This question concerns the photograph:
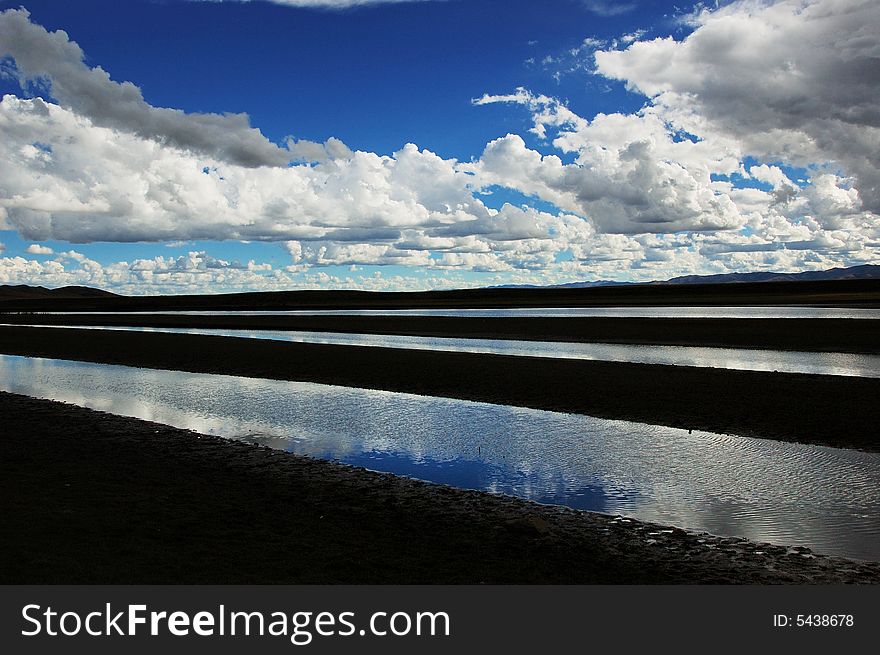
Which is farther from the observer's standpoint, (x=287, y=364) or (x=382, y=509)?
(x=287, y=364)

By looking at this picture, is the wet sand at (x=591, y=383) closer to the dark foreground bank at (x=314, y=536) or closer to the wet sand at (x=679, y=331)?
the dark foreground bank at (x=314, y=536)

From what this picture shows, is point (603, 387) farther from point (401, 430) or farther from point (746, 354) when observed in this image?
point (746, 354)

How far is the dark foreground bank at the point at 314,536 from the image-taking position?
A: 8305 millimetres

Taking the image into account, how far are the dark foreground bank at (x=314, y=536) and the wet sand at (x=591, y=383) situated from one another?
344 inches

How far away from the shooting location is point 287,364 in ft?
110

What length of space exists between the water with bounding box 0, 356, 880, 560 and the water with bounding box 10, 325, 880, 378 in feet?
42.0

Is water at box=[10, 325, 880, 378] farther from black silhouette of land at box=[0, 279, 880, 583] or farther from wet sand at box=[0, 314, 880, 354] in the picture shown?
black silhouette of land at box=[0, 279, 880, 583]

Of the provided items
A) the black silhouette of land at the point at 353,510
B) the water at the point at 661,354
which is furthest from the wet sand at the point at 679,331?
the black silhouette of land at the point at 353,510

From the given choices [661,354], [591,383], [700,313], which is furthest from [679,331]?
[700,313]

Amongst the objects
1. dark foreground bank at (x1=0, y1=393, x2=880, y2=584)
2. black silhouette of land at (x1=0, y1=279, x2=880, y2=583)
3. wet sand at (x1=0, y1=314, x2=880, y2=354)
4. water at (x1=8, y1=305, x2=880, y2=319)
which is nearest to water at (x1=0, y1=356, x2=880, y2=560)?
black silhouette of land at (x1=0, y1=279, x2=880, y2=583)

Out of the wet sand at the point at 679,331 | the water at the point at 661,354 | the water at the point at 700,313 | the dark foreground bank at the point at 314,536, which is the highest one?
the water at the point at 700,313

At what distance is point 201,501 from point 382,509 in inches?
119

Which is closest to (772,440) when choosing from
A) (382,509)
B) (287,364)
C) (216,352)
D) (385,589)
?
(382,509)

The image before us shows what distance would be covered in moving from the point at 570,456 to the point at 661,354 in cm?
2147
